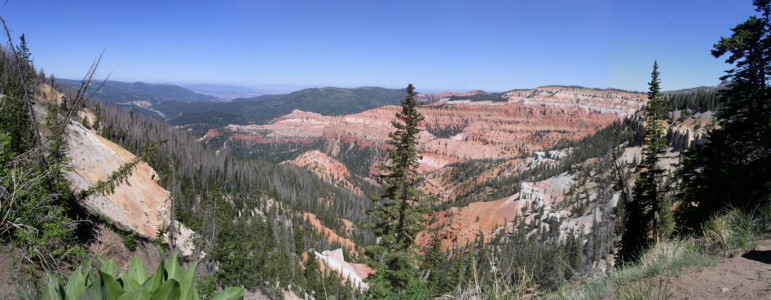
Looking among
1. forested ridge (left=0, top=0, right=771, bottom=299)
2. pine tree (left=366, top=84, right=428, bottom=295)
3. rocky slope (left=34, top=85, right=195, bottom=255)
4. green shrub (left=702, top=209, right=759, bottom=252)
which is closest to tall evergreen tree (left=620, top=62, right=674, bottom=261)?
forested ridge (left=0, top=0, right=771, bottom=299)

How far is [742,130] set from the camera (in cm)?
1739

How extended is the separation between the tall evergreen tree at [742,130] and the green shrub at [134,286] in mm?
18802

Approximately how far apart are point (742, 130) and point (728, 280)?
1836 centimetres

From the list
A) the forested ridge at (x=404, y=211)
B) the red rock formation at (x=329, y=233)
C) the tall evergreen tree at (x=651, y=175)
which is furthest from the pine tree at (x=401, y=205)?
the red rock formation at (x=329, y=233)

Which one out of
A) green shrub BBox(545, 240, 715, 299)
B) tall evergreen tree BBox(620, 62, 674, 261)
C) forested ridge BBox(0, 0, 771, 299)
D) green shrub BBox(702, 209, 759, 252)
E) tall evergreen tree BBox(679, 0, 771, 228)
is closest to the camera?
green shrub BBox(545, 240, 715, 299)

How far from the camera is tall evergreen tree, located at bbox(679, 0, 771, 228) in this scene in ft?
51.6

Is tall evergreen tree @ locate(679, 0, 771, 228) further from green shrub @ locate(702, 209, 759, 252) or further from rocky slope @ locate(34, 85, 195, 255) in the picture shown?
rocky slope @ locate(34, 85, 195, 255)

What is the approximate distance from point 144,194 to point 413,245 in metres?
29.5

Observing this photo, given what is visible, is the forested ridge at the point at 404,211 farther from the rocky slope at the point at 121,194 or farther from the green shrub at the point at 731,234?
the rocky slope at the point at 121,194

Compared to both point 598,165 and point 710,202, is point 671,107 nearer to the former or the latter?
point 598,165

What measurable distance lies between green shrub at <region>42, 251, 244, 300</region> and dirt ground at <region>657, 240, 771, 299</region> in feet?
14.1

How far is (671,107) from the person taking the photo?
86.1 meters

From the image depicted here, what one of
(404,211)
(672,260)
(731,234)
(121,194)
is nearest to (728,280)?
(672,260)

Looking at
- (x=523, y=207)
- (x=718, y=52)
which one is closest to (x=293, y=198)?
(x=523, y=207)
